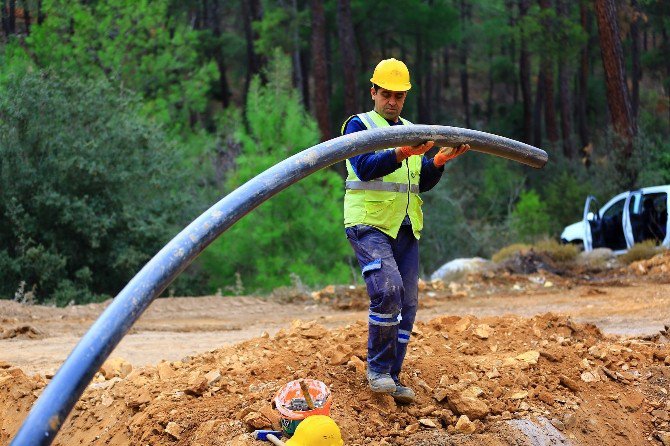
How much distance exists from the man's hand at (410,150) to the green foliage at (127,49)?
72.5 feet

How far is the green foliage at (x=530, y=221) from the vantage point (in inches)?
1023

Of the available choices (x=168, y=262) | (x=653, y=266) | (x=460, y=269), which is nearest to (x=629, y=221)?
(x=653, y=266)

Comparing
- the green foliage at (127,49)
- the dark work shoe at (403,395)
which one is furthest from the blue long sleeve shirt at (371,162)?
the green foliage at (127,49)

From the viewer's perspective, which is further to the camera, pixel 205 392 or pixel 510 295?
pixel 510 295

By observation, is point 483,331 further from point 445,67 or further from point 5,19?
point 445,67

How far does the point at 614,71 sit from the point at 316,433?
19.4 m

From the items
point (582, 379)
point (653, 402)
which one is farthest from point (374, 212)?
point (653, 402)

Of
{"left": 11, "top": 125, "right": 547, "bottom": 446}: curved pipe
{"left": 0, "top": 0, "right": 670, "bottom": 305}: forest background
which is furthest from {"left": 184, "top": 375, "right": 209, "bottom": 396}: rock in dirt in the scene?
{"left": 0, "top": 0, "right": 670, "bottom": 305}: forest background

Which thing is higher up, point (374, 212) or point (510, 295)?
point (374, 212)

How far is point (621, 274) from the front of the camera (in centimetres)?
1700

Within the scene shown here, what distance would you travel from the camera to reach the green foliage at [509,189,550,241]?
26.0 metres

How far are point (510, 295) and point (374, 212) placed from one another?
34.0 feet

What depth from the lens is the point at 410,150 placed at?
5480 millimetres

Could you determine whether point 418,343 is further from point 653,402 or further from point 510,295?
point 510,295
